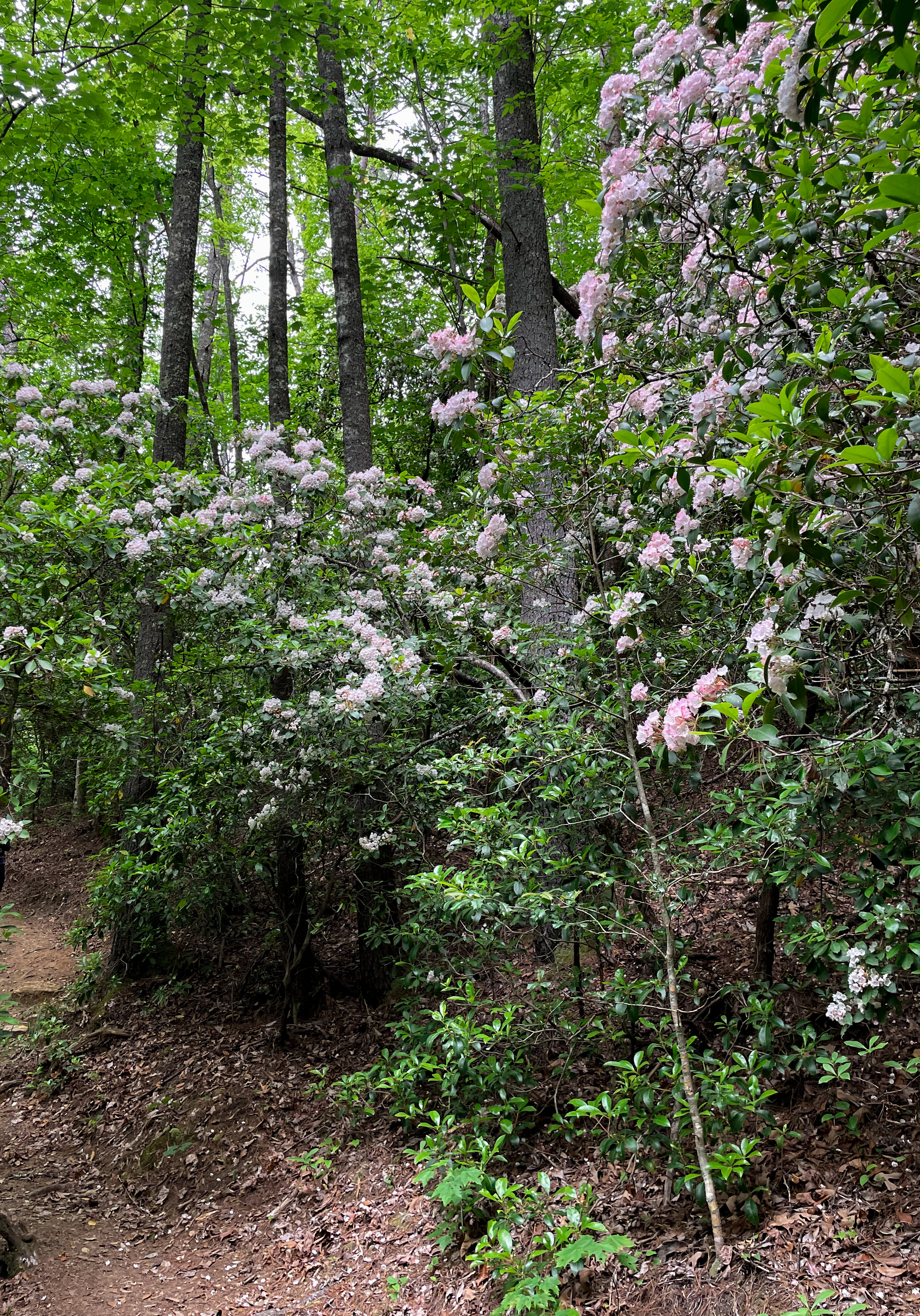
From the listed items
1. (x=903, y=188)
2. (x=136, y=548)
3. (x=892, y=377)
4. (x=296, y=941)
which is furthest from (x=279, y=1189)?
(x=903, y=188)

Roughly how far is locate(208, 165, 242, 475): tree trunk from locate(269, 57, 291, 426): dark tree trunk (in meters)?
3.67

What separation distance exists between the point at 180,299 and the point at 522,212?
3.25m

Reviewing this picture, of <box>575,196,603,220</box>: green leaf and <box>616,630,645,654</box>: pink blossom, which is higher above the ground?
<box>575,196,603,220</box>: green leaf

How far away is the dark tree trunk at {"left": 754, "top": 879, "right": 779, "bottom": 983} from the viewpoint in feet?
11.6

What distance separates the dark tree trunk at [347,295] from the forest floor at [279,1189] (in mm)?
4470

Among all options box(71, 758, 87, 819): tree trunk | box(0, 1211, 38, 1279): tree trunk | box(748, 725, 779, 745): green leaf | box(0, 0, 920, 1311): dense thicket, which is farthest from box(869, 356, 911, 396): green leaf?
box(71, 758, 87, 819): tree trunk

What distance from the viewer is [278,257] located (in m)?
6.82

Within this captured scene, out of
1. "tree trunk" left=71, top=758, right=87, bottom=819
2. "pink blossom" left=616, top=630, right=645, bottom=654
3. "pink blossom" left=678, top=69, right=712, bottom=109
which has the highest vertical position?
"pink blossom" left=678, top=69, right=712, bottom=109

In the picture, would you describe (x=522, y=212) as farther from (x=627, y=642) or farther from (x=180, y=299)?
(x=627, y=642)

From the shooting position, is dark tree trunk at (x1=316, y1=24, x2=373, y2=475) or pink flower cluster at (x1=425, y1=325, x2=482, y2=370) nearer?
pink flower cluster at (x1=425, y1=325, x2=482, y2=370)

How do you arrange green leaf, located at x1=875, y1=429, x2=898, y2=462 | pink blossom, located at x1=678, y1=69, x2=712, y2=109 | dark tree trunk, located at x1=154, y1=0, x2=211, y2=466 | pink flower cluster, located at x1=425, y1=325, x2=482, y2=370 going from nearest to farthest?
green leaf, located at x1=875, y1=429, x2=898, y2=462 → pink blossom, located at x1=678, y1=69, x2=712, y2=109 → pink flower cluster, located at x1=425, y1=325, x2=482, y2=370 → dark tree trunk, located at x1=154, y1=0, x2=211, y2=466

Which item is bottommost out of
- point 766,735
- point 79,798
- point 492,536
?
point 79,798

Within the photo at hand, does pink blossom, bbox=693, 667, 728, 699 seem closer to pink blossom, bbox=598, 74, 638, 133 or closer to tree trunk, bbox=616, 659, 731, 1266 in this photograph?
tree trunk, bbox=616, 659, 731, 1266

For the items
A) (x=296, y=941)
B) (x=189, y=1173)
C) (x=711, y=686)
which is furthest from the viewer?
(x=296, y=941)
